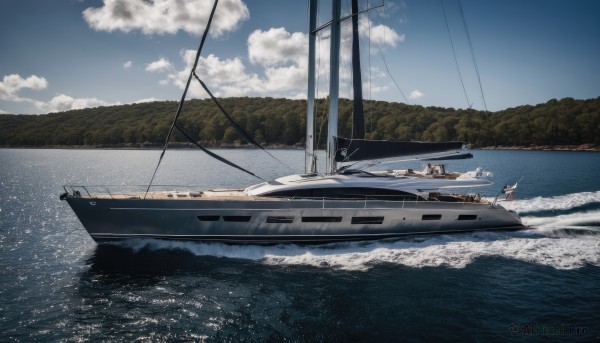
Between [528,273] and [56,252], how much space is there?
1610 centimetres

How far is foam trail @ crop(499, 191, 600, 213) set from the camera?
60.5 feet

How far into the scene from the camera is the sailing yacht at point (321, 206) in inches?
475

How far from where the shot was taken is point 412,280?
402 inches

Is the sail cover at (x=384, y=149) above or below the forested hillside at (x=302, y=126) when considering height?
below

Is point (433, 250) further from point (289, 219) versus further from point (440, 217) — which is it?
point (289, 219)

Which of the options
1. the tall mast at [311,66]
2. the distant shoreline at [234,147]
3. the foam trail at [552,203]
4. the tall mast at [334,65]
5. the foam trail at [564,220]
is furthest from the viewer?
the distant shoreline at [234,147]

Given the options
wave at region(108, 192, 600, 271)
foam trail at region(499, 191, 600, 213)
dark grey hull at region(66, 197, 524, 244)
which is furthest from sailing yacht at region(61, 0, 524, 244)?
foam trail at region(499, 191, 600, 213)

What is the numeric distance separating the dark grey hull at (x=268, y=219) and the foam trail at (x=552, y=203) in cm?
674

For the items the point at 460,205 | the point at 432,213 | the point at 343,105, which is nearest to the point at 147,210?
the point at 432,213

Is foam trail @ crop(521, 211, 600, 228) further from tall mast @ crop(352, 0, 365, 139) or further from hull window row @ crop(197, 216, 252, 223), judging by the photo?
hull window row @ crop(197, 216, 252, 223)

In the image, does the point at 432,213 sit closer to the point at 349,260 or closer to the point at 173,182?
the point at 349,260

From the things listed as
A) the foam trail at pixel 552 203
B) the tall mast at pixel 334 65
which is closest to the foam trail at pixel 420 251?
the tall mast at pixel 334 65

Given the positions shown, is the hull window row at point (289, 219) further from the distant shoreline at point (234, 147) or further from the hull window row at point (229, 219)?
the distant shoreline at point (234, 147)

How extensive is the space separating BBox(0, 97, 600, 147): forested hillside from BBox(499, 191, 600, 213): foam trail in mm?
63085
